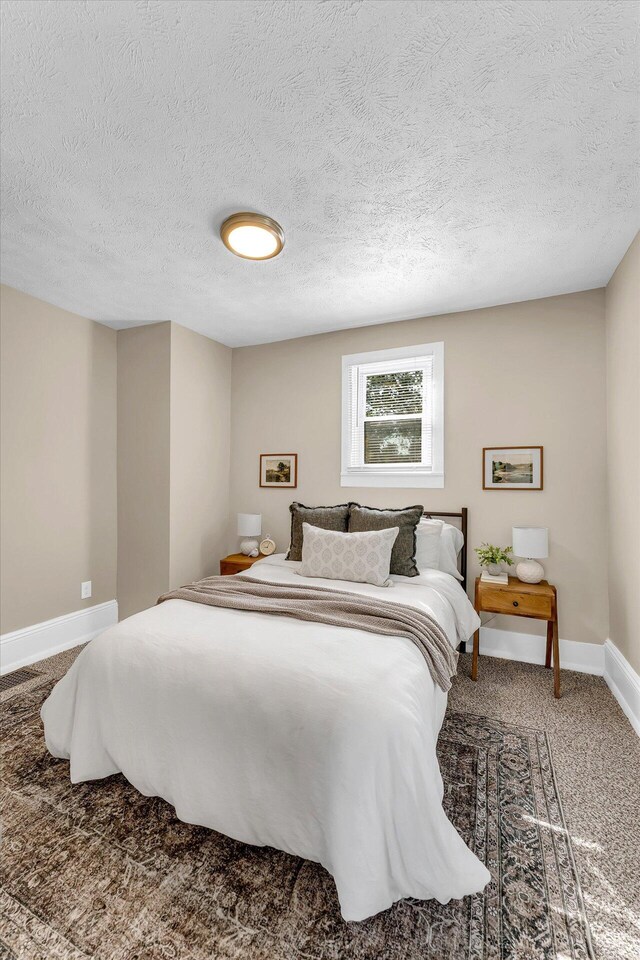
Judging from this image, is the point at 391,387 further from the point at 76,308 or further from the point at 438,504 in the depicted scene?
the point at 76,308

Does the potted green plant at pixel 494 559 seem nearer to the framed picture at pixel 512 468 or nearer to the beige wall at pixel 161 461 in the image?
the framed picture at pixel 512 468

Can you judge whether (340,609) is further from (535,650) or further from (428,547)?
(535,650)

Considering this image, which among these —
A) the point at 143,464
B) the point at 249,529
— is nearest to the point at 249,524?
the point at 249,529

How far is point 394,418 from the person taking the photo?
3.79m

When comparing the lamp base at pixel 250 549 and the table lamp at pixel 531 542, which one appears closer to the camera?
the table lamp at pixel 531 542

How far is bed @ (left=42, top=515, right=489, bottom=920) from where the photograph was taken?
1.30m

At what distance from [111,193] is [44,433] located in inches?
79.6

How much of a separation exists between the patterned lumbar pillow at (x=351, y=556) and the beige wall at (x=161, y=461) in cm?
141

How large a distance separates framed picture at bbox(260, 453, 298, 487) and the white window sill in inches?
20.0

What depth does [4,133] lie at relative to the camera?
1697 millimetres

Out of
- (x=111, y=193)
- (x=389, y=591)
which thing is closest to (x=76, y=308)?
(x=111, y=193)

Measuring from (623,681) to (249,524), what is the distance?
2948 millimetres

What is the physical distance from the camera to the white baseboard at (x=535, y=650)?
122 inches

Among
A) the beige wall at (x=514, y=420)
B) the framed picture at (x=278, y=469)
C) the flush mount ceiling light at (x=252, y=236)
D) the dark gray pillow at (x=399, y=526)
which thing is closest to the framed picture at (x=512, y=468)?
the beige wall at (x=514, y=420)
